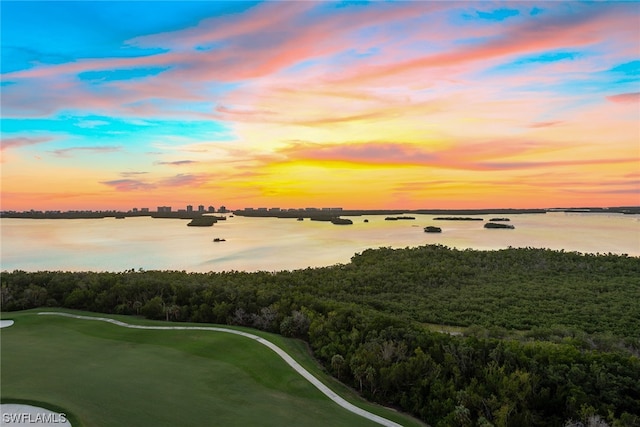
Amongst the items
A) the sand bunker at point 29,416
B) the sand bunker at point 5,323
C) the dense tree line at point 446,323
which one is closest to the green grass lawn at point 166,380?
the sand bunker at point 29,416

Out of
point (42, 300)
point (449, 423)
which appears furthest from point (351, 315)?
point (42, 300)

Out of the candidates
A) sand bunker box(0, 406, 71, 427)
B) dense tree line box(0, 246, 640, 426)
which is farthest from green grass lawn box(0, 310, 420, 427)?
dense tree line box(0, 246, 640, 426)

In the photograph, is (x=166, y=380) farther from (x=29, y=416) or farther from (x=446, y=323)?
(x=446, y=323)

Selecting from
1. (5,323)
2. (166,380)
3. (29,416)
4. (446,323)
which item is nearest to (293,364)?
(166,380)

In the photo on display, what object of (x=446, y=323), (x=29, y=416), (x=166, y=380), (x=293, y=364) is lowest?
(x=446, y=323)

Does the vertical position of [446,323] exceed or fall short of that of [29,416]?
it falls short

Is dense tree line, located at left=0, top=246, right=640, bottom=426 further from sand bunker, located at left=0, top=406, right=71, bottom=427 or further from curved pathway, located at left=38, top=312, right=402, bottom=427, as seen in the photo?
sand bunker, located at left=0, top=406, right=71, bottom=427
